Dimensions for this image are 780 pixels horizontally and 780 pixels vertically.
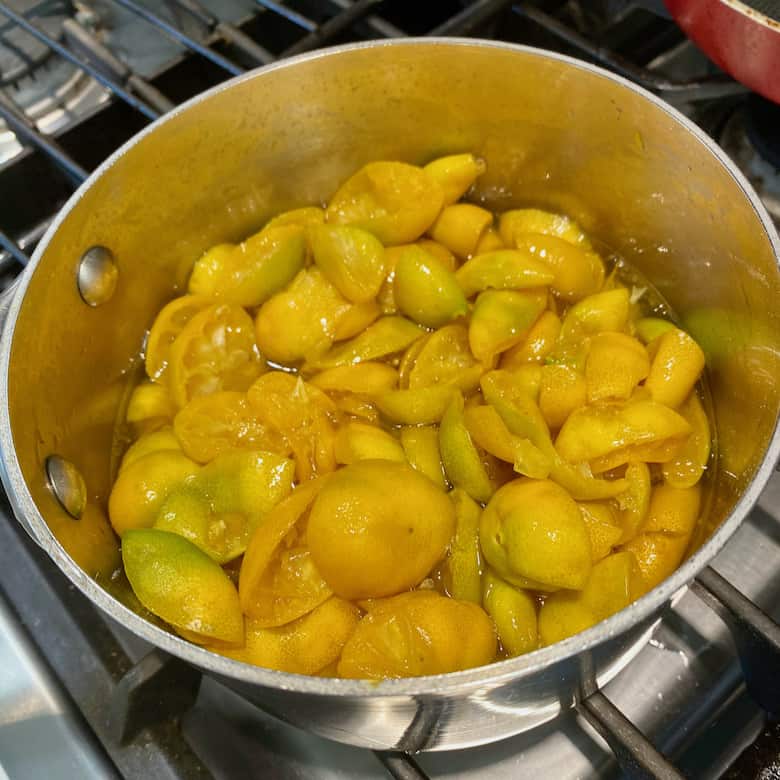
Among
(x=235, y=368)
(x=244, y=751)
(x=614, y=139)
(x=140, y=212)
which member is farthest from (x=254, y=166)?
(x=244, y=751)

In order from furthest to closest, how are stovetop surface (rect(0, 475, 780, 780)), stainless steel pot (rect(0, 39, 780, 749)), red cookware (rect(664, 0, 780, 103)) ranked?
red cookware (rect(664, 0, 780, 103)), stovetop surface (rect(0, 475, 780, 780)), stainless steel pot (rect(0, 39, 780, 749))

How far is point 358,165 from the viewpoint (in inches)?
43.4

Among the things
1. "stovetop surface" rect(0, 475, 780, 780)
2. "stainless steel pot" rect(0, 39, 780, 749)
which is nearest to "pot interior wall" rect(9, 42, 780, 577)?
"stainless steel pot" rect(0, 39, 780, 749)

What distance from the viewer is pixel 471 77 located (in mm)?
978

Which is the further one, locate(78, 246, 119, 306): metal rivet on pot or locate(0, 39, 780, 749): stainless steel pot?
locate(78, 246, 119, 306): metal rivet on pot

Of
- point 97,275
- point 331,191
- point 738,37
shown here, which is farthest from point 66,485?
point 738,37

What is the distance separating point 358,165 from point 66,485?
1.93ft

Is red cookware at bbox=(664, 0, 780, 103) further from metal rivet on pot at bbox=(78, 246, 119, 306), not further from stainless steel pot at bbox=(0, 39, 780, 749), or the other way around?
metal rivet on pot at bbox=(78, 246, 119, 306)

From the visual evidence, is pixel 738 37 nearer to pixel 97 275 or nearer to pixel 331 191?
pixel 331 191

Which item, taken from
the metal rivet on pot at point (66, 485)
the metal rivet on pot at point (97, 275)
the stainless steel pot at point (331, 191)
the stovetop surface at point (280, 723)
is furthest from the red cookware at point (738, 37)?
the metal rivet on pot at point (66, 485)

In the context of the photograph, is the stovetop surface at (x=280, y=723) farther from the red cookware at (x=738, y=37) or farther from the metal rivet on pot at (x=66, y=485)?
the red cookware at (x=738, y=37)

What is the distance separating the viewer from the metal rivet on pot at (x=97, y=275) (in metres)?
0.90

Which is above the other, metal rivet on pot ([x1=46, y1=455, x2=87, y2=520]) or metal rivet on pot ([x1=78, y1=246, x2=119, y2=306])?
metal rivet on pot ([x1=78, y1=246, x2=119, y2=306])

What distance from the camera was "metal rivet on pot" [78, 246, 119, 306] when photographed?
898 millimetres
